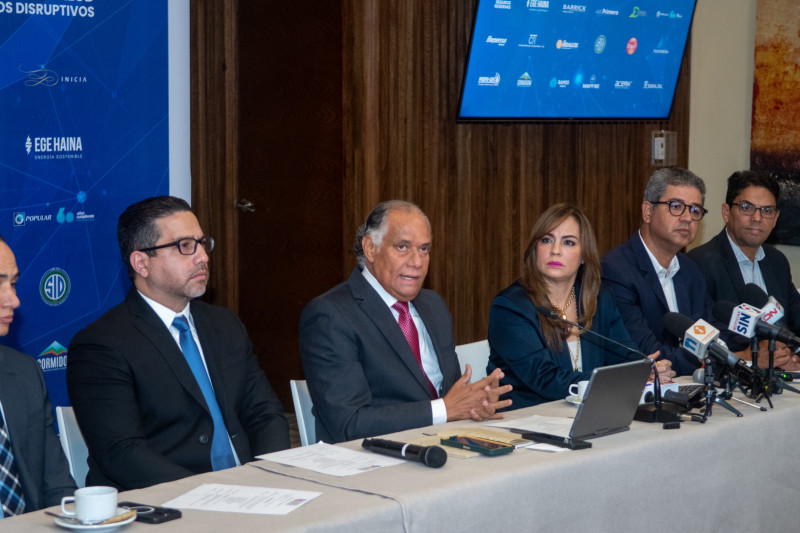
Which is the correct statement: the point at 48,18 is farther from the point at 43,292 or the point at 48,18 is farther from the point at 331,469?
the point at 331,469

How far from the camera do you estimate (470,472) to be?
2285 mm

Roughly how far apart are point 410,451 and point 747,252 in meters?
2.83

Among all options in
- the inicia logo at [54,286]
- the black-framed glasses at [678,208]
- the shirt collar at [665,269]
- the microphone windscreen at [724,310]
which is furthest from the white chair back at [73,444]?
the black-framed glasses at [678,208]

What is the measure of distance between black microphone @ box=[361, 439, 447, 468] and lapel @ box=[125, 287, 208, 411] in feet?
2.07

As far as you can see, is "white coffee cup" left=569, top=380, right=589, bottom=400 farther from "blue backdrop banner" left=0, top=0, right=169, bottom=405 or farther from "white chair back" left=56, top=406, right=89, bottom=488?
"blue backdrop banner" left=0, top=0, right=169, bottom=405

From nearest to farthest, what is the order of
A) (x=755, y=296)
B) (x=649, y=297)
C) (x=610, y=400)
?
(x=610, y=400), (x=755, y=296), (x=649, y=297)

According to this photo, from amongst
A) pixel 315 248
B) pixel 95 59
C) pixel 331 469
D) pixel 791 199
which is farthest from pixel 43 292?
pixel 791 199

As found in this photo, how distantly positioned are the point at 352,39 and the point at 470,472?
3170 millimetres

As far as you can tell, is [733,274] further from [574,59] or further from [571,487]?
[571,487]

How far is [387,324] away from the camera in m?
3.22

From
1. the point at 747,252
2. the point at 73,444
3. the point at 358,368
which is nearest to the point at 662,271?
the point at 747,252

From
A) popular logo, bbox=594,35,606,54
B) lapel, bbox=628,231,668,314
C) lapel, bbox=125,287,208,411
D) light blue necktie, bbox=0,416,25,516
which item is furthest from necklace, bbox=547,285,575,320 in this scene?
popular logo, bbox=594,35,606,54

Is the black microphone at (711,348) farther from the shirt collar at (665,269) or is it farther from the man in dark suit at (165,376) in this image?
the man in dark suit at (165,376)

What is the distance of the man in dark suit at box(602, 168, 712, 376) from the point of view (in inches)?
158
